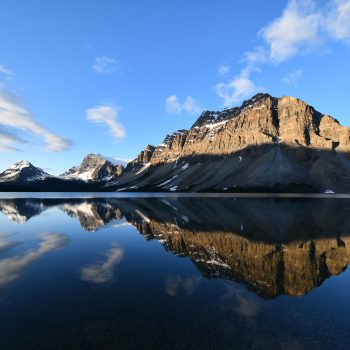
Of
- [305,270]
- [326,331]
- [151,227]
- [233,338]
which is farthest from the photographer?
[151,227]

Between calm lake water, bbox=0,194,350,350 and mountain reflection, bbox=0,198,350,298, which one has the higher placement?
mountain reflection, bbox=0,198,350,298

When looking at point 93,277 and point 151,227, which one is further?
point 151,227

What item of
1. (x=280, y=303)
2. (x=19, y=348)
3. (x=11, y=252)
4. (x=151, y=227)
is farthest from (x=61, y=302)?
(x=151, y=227)

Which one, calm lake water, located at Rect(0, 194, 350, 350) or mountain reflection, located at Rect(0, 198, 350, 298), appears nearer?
calm lake water, located at Rect(0, 194, 350, 350)

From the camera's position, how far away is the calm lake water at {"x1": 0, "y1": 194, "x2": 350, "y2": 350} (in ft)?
43.4

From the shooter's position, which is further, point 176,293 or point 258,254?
point 258,254

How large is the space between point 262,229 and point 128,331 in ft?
112

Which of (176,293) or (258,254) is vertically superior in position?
(258,254)

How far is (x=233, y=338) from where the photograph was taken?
13227 millimetres

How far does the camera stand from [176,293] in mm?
19109

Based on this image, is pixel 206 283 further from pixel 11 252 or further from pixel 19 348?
pixel 11 252

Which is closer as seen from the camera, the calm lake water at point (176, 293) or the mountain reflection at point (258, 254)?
the calm lake water at point (176, 293)

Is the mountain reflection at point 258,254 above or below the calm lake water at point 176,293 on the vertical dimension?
above

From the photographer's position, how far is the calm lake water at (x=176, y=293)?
13.2m
